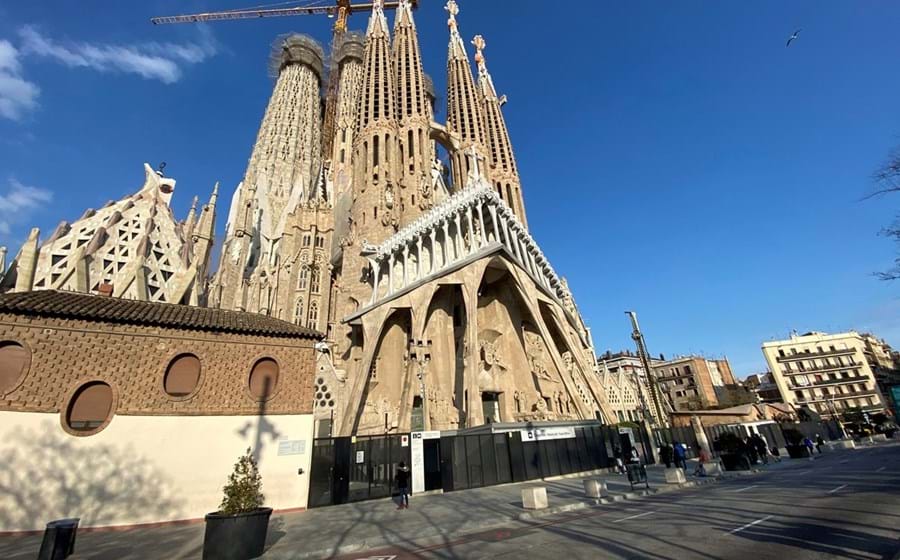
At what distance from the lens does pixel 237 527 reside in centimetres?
674

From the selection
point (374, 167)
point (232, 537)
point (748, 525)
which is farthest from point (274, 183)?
point (748, 525)

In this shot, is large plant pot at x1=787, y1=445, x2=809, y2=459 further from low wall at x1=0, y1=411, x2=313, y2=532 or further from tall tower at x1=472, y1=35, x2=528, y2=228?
tall tower at x1=472, y1=35, x2=528, y2=228

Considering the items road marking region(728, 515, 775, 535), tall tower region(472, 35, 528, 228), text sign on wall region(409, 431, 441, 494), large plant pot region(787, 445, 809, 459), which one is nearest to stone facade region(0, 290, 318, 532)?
text sign on wall region(409, 431, 441, 494)

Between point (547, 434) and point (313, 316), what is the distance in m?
26.3

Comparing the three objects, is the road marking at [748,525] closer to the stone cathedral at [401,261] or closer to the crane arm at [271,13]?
the stone cathedral at [401,261]

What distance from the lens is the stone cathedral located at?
Answer: 26.0 meters

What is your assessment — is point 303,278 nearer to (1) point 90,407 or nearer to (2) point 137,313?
(2) point 137,313

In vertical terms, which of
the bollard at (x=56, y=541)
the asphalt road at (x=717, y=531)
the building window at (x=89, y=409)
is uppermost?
the building window at (x=89, y=409)

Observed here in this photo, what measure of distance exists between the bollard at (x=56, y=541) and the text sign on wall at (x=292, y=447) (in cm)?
580

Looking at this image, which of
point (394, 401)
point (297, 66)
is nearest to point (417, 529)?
point (394, 401)

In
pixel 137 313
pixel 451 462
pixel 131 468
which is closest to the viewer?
pixel 131 468

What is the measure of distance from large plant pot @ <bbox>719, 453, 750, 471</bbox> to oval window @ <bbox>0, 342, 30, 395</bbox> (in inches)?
1067

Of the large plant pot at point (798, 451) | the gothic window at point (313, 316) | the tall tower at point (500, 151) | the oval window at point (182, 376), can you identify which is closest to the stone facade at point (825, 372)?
the large plant pot at point (798, 451)

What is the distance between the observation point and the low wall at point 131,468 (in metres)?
9.52
